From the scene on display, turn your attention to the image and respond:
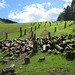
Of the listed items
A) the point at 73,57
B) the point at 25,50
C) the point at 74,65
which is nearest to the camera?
the point at 74,65

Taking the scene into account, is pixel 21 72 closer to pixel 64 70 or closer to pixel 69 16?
pixel 64 70

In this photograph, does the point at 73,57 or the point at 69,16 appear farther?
the point at 69,16

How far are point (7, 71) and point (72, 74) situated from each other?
534 cm

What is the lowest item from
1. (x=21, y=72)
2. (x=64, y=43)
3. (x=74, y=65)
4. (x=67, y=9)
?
(x=21, y=72)

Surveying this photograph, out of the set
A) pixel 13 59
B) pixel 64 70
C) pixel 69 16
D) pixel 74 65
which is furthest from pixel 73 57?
pixel 69 16

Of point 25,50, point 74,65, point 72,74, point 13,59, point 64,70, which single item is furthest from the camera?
point 25,50

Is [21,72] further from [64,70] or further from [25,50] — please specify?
[25,50]

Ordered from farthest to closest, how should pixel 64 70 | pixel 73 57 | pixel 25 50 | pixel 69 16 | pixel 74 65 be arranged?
pixel 69 16
pixel 25 50
pixel 73 57
pixel 74 65
pixel 64 70

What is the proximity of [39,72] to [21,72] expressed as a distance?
1.64 metres

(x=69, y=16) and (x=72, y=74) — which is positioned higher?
(x=69, y=16)

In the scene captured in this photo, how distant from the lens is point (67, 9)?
2886 inches

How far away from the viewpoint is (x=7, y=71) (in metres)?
8.05

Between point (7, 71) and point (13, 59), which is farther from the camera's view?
point (13, 59)

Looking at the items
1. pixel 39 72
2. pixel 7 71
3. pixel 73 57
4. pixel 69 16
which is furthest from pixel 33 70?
pixel 69 16
